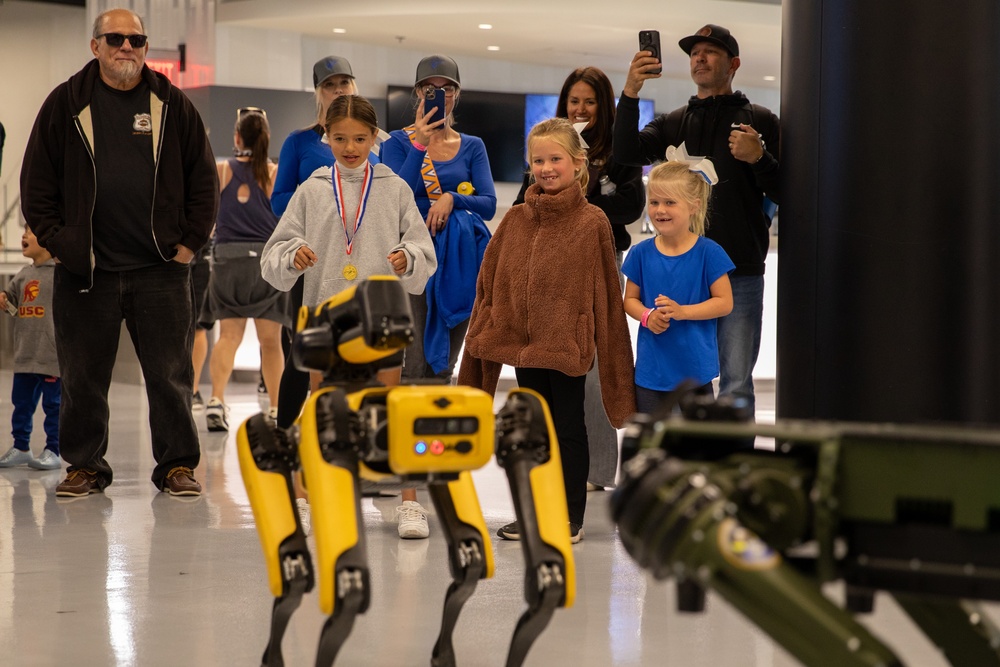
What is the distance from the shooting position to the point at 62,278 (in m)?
4.42

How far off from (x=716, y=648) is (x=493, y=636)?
47 cm

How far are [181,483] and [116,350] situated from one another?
0.51 metres

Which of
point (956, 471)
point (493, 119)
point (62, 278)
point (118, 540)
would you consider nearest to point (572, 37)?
point (493, 119)

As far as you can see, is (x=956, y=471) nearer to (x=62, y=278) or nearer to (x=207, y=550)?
(x=207, y=550)

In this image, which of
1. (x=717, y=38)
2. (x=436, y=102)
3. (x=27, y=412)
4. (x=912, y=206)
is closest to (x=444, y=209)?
(x=436, y=102)

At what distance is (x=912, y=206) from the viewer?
3.35m

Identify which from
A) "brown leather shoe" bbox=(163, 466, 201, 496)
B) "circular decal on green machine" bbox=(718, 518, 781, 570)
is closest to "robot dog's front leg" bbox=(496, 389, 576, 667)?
"circular decal on green machine" bbox=(718, 518, 781, 570)

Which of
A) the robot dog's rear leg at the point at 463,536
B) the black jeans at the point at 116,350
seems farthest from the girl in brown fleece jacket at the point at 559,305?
the black jeans at the point at 116,350

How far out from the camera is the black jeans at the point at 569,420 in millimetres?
3684

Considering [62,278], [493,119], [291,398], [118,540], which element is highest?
[493,119]

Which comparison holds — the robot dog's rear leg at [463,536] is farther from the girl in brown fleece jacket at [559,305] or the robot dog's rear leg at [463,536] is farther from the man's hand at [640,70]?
the man's hand at [640,70]

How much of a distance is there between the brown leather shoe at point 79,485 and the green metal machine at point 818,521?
336 centimetres

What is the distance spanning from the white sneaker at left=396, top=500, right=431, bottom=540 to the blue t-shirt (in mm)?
757

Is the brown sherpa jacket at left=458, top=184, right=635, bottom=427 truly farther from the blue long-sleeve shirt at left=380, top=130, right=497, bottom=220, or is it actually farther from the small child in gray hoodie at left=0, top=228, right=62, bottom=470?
the small child in gray hoodie at left=0, top=228, right=62, bottom=470
